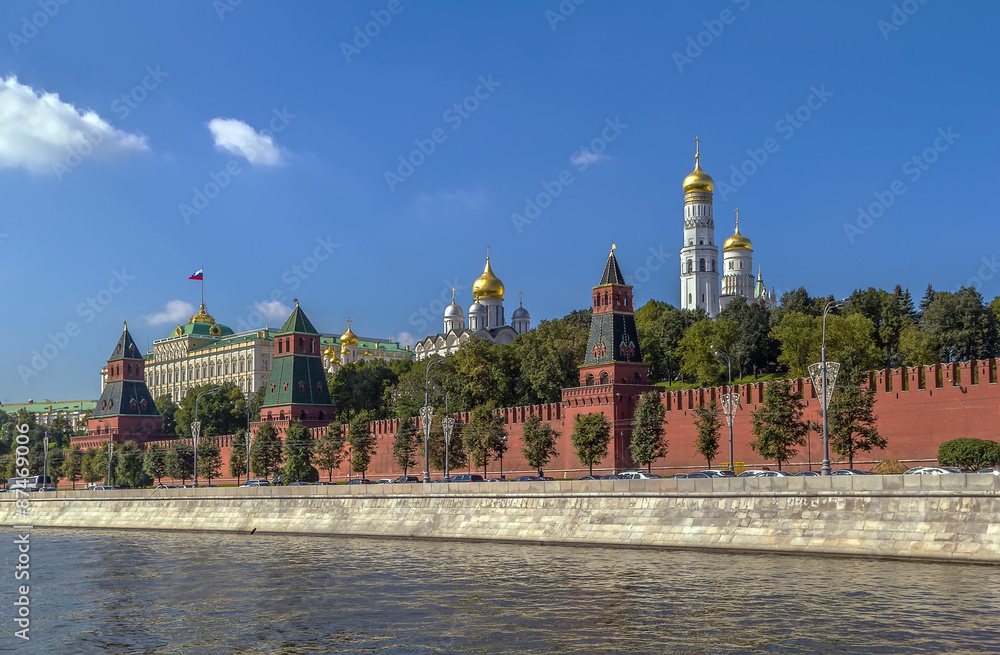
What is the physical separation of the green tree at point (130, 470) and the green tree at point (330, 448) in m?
18.2

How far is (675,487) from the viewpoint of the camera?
31.7m

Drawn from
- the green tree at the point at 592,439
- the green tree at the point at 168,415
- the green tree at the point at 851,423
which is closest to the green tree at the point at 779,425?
the green tree at the point at 851,423

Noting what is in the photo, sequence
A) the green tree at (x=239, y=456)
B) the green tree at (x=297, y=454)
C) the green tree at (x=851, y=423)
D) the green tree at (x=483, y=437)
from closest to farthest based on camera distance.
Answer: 1. the green tree at (x=851, y=423)
2. the green tree at (x=483, y=437)
3. the green tree at (x=297, y=454)
4. the green tree at (x=239, y=456)

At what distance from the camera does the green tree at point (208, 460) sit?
7793 cm

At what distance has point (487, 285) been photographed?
411ft

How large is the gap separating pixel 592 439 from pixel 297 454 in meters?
22.8

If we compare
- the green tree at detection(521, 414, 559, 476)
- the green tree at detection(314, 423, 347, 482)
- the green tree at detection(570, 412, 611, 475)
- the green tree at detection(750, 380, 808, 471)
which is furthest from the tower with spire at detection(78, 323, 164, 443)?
the green tree at detection(750, 380, 808, 471)

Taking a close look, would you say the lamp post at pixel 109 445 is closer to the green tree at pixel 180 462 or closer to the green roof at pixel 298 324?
the green tree at pixel 180 462

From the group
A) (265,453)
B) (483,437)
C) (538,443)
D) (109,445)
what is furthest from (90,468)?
(538,443)

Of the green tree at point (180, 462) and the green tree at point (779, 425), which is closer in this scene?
the green tree at point (779, 425)

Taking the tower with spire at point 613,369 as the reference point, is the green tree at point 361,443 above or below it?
below

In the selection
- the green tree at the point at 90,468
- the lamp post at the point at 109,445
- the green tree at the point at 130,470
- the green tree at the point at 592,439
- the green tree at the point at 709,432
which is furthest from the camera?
the green tree at the point at 90,468

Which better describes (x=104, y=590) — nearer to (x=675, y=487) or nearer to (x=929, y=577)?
(x=675, y=487)

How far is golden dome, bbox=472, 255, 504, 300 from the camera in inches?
4941
